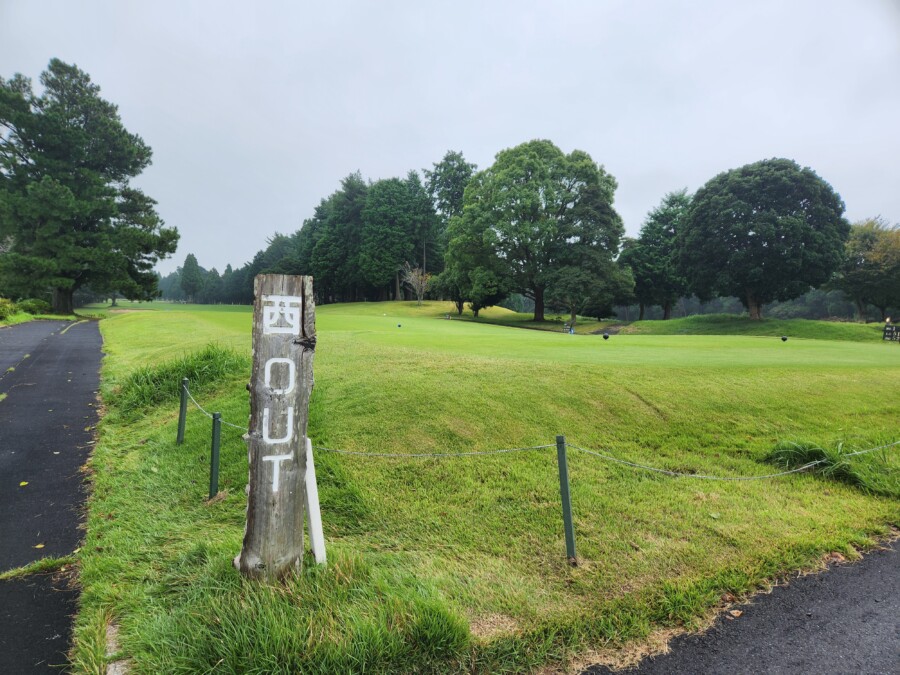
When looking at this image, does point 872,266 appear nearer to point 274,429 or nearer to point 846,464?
point 846,464

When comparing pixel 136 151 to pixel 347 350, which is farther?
pixel 136 151

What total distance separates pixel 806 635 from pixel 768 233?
34.5 m

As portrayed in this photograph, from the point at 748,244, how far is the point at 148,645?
126ft

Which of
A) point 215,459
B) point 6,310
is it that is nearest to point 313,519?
point 215,459

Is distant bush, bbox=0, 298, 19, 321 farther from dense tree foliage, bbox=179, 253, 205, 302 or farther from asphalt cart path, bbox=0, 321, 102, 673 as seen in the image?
dense tree foliage, bbox=179, 253, 205, 302

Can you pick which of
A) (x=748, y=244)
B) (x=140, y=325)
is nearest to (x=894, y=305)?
(x=748, y=244)

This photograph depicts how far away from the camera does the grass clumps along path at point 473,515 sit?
2859 millimetres

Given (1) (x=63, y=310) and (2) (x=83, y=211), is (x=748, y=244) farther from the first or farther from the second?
(1) (x=63, y=310)

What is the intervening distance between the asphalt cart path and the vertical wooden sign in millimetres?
1431

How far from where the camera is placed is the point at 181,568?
3.62 m

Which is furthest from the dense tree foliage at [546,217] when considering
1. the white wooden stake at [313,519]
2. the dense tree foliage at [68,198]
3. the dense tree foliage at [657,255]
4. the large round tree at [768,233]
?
the white wooden stake at [313,519]

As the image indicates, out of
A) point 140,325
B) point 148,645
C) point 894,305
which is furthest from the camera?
point 894,305

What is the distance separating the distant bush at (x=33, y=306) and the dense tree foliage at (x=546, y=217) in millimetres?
30640

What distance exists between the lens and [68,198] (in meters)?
27.6
